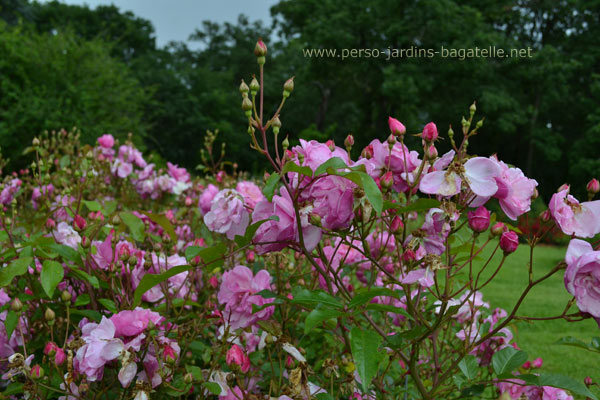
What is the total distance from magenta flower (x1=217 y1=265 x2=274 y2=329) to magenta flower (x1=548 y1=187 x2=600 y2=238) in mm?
492

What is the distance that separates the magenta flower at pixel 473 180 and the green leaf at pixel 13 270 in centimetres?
71

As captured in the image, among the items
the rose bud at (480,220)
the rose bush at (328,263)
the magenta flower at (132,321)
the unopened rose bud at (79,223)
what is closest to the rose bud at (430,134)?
the rose bush at (328,263)

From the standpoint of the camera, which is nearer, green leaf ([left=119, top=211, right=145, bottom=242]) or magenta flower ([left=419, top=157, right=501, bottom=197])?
magenta flower ([left=419, top=157, right=501, bottom=197])

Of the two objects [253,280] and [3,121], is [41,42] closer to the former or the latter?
[3,121]

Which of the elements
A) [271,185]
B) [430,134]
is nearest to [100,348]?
[271,185]

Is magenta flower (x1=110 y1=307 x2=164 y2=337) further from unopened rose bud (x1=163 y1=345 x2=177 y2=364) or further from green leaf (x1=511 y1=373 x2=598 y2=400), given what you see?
green leaf (x1=511 y1=373 x2=598 y2=400)

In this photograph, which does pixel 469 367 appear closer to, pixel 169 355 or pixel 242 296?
pixel 242 296

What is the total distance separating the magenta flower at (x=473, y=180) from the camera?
2.31 ft

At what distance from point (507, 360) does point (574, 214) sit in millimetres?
278

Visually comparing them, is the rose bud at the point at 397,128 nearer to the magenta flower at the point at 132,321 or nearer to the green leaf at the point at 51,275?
the magenta flower at the point at 132,321

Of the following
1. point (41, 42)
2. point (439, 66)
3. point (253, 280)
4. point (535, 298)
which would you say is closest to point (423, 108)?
point (439, 66)

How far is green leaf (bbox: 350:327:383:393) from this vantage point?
24.3 inches

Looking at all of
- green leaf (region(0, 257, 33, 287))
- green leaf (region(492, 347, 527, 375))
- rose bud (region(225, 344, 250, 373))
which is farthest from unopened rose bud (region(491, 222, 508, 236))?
green leaf (region(0, 257, 33, 287))

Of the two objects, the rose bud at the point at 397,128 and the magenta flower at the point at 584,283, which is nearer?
the magenta flower at the point at 584,283
